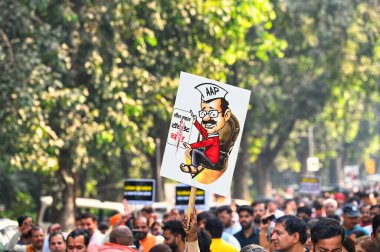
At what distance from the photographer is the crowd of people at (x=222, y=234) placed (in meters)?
7.83

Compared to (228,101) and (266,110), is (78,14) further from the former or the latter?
(266,110)

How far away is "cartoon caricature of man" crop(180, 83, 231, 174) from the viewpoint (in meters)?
8.42

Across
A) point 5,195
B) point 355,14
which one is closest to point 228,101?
point 5,195

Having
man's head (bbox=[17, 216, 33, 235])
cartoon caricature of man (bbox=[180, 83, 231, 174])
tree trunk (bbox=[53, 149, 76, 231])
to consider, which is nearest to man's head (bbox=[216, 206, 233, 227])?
man's head (bbox=[17, 216, 33, 235])

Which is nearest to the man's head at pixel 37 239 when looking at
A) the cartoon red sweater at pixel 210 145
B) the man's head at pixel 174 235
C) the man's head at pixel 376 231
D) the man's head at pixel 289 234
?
the man's head at pixel 174 235

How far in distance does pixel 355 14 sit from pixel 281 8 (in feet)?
22.2

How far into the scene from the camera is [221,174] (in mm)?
8414

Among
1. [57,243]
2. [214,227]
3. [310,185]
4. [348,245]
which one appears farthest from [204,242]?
[310,185]

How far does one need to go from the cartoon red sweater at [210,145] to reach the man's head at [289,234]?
72cm

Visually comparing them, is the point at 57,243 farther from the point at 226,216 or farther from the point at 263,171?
the point at 263,171

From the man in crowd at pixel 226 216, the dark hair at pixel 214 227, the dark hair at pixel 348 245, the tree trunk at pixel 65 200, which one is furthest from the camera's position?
the tree trunk at pixel 65 200

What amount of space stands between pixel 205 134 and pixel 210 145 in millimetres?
96

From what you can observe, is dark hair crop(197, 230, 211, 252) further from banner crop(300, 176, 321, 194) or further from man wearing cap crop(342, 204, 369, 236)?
banner crop(300, 176, 321, 194)

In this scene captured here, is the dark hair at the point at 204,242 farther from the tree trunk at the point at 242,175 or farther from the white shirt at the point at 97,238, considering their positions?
the tree trunk at the point at 242,175
